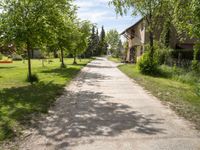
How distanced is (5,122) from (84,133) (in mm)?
2178

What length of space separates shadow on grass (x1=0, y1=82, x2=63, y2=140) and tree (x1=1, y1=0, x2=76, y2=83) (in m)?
3.74

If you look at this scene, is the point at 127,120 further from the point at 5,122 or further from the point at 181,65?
the point at 181,65

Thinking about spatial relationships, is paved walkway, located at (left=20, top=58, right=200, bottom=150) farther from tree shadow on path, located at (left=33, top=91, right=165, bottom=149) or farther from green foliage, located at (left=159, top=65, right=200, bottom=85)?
green foliage, located at (left=159, top=65, right=200, bottom=85)

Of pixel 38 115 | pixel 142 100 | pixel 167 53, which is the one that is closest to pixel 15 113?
pixel 38 115

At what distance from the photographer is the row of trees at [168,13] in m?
9.77

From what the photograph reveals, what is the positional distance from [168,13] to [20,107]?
14.5 meters

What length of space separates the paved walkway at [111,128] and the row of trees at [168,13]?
9.84 feet

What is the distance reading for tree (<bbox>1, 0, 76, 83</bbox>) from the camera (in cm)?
1492

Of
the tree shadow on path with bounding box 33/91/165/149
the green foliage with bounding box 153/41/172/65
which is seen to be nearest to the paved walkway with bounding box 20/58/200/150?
the tree shadow on path with bounding box 33/91/165/149

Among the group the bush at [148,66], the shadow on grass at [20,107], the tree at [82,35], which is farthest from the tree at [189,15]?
the tree at [82,35]

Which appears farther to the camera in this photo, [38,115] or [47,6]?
[47,6]

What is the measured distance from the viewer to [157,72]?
22484 millimetres

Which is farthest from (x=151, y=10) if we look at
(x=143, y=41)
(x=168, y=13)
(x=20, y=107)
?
(x=20, y=107)

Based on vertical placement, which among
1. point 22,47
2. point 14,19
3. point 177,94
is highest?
point 14,19
